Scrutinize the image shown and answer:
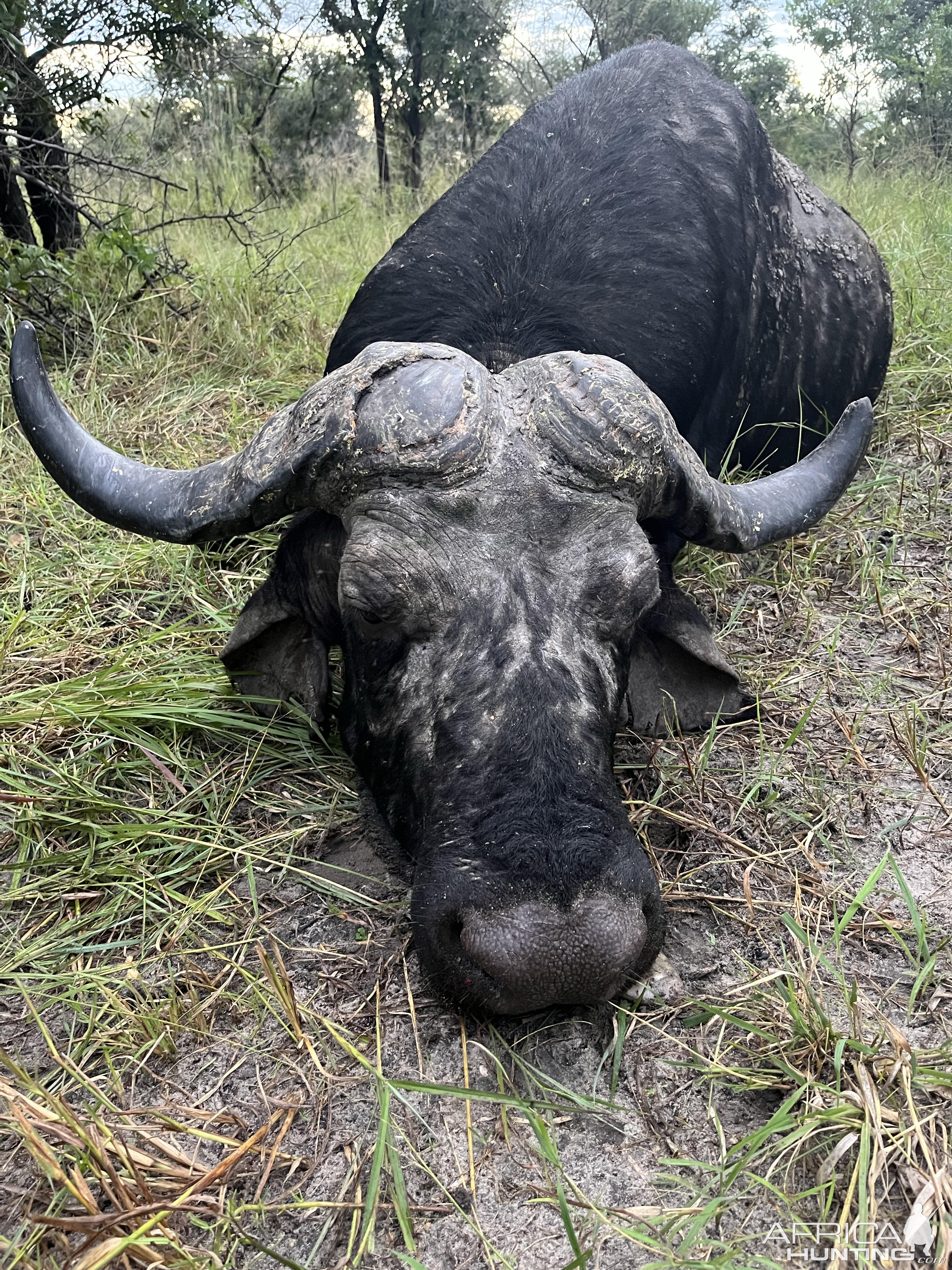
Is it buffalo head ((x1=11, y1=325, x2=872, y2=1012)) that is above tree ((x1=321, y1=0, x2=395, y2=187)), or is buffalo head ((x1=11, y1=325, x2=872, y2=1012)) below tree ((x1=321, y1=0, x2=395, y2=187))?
below

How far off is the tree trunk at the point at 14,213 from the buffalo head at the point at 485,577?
4833 mm

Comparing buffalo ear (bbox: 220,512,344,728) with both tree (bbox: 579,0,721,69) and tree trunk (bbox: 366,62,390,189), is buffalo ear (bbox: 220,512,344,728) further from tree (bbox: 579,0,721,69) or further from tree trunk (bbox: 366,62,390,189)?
tree (bbox: 579,0,721,69)

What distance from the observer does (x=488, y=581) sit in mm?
2395

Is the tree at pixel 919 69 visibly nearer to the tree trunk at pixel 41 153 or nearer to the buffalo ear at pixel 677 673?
the tree trunk at pixel 41 153

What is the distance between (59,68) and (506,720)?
21.4ft

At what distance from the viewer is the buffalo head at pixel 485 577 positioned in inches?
80.0

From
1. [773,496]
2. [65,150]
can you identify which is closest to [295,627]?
[773,496]

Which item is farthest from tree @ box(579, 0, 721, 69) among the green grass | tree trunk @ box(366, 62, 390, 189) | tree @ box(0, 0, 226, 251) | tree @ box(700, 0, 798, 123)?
the green grass

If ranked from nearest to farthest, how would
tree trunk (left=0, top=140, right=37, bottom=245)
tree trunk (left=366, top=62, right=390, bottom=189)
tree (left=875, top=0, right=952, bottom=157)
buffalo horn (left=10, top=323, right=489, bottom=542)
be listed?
buffalo horn (left=10, top=323, right=489, bottom=542) < tree trunk (left=0, top=140, right=37, bottom=245) < tree (left=875, top=0, right=952, bottom=157) < tree trunk (left=366, top=62, right=390, bottom=189)

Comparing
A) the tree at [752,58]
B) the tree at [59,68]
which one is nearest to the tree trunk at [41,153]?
the tree at [59,68]

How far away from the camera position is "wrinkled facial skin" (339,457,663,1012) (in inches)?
77.6

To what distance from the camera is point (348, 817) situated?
9.43 feet

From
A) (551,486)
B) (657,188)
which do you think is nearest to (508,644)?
(551,486)

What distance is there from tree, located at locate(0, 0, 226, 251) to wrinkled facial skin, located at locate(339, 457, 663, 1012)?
4.85 m
